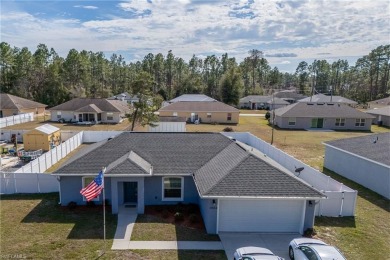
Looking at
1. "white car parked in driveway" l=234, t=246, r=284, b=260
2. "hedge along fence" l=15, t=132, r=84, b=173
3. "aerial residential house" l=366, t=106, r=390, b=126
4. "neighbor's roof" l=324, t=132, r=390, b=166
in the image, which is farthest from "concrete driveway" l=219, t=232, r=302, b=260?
"aerial residential house" l=366, t=106, r=390, b=126

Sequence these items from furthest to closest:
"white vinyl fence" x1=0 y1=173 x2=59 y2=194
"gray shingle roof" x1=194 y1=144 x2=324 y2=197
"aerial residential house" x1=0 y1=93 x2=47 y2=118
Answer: "aerial residential house" x1=0 y1=93 x2=47 y2=118 < "white vinyl fence" x1=0 y1=173 x2=59 y2=194 < "gray shingle roof" x1=194 y1=144 x2=324 y2=197

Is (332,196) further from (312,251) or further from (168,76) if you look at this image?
(168,76)

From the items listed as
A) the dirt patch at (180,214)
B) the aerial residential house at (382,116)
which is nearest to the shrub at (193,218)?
the dirt patch at (180,214)

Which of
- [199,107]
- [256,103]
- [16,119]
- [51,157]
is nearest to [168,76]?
[256,103]

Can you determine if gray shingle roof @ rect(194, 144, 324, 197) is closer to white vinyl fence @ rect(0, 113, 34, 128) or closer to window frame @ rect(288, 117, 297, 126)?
window frame @ rect(288, 117, 297, 126)

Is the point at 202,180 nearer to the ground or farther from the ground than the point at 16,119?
farther from the ground

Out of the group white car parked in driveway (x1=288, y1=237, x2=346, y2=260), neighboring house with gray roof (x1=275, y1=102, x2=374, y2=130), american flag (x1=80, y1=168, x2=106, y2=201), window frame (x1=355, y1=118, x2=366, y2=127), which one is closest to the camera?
A: white car parked in driveway (x1=288, y1=237, x2=346, y2=260)

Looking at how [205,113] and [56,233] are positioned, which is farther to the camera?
[205,113]

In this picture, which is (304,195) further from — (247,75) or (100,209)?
(247,75)
